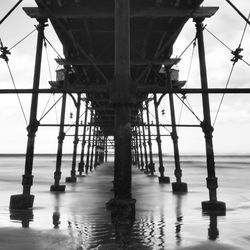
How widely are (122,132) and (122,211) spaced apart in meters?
1.32

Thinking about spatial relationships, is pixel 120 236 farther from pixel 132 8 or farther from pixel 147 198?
pixel 147 198

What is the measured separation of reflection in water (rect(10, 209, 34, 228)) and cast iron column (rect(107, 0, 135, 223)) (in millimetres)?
1765

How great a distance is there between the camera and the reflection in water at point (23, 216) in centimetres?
745

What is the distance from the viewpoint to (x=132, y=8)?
30.2 feet

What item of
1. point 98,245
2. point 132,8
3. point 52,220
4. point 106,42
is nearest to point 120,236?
point 98,245

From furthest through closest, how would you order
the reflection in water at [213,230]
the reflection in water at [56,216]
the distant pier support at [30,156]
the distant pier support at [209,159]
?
1. the distant pier support at [30,156]
2. the distant pier support at [209,159]
3. the reflection in water at [56,216]
4. the reflection in water at [213,230]

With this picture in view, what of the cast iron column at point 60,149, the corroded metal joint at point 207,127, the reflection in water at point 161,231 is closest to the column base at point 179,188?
the cast iron column at point 60,149

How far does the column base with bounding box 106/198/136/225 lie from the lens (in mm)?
6691

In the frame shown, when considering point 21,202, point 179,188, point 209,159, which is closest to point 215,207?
point 209,159

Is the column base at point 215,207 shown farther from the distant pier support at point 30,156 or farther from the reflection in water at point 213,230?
the distant pier support at point 30,156

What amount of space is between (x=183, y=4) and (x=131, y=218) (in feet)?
17.1

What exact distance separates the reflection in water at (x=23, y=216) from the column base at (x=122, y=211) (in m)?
1.60

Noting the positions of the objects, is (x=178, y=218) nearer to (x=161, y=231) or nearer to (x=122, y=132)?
(x=161, y=231)

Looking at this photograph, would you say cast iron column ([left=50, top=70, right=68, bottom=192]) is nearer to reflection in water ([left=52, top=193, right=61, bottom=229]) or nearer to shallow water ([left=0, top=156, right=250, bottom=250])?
reflection in water ([left=52, top=193, right=61, bottom=229])
